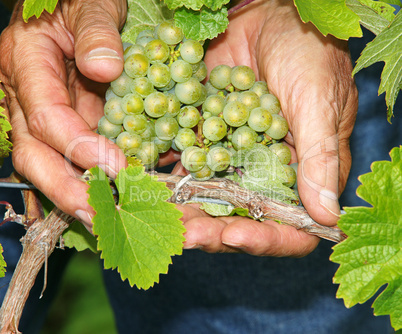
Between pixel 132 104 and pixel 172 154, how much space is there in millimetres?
365

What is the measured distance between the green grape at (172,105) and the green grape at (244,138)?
0.56 feet

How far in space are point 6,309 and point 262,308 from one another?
46.0 inches

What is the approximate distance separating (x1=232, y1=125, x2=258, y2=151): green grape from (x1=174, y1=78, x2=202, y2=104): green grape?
0.47 ft

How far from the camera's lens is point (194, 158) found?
1107mm

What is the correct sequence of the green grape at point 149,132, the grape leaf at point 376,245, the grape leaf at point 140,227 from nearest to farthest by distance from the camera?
1. the grape leaf at point 376,245
2. the grape leaf at point 140,227
3. the green grape at point 149,132

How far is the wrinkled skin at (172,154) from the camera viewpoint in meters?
1.09

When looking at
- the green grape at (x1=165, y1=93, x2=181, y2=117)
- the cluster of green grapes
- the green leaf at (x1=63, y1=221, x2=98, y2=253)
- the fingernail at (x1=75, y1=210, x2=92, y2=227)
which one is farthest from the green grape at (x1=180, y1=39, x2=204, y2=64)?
the green leaf at (x1=63, y1=221, x2=98, y2=253)

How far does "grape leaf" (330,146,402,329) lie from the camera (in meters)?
0.92

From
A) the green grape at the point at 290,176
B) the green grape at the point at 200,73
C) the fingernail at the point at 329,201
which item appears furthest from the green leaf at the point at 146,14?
the fingernail at the point at 329,201

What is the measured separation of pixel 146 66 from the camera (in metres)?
1.10

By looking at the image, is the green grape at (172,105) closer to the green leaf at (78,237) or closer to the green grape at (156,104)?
the green grape at (156,104)

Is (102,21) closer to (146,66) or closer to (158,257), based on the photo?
(146,66)

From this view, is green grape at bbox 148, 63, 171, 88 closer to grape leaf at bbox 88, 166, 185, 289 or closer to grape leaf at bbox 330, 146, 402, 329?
grape leaf at bbox 88, 166, 185, 289

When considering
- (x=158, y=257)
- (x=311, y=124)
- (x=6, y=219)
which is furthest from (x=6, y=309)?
(x=311, y=124)
